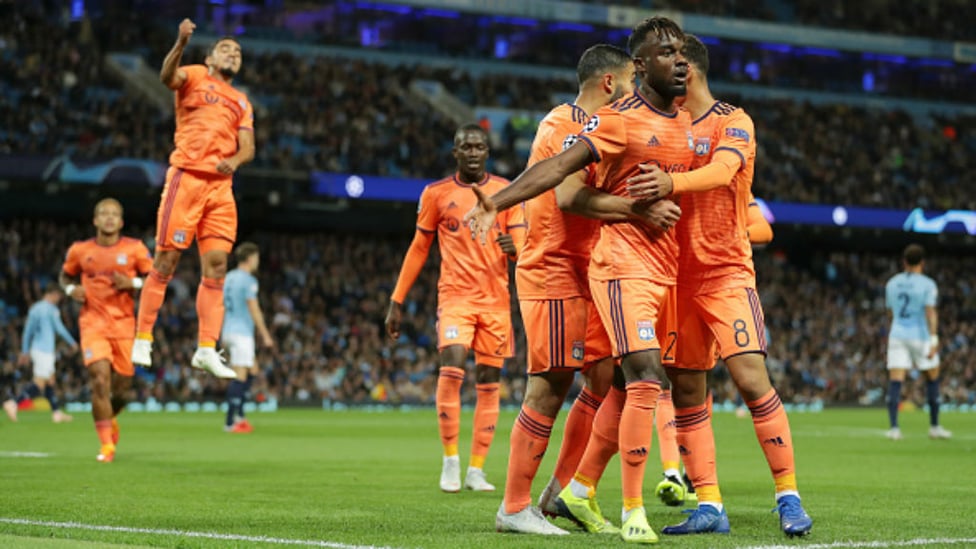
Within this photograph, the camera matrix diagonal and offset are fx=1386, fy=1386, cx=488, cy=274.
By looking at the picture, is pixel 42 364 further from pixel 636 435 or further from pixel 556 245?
pixel 636 435

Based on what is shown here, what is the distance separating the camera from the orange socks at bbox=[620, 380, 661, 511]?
714 centimetres

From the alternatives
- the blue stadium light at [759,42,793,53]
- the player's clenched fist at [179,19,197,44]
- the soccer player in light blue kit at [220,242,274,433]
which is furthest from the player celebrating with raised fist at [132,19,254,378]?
the blue stadium light at [759,42,793,53]

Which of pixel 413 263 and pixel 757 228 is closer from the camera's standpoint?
pixel 757 228

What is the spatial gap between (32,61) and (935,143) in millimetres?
32986

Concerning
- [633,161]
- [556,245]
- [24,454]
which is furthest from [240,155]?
[633,161]

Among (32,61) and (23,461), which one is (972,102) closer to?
(32,61)

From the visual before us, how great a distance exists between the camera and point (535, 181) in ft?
23.1

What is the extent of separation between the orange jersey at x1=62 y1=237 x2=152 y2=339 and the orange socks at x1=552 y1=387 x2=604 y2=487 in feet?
24.5

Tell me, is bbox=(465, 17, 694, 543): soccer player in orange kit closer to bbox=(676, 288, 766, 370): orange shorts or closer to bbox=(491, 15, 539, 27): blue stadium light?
bbox=(676, 288, 766, 370): orange shorts

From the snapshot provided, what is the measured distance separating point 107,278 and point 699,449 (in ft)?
27.4

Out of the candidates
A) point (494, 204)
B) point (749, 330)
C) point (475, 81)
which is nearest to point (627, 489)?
point (749, 330)

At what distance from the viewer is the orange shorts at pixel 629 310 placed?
23.4ft

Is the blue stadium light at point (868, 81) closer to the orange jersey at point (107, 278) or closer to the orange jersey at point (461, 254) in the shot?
the orange jersey at point (107, 278)

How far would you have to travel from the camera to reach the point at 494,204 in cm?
670
